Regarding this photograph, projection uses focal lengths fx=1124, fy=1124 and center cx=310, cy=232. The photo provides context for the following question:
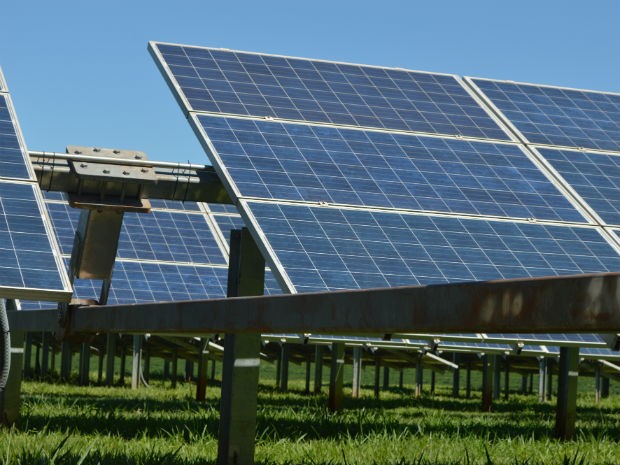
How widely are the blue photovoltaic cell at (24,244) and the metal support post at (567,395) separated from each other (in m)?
6.49

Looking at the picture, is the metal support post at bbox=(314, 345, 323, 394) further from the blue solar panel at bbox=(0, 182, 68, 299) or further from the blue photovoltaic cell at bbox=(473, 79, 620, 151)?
the blue solar panel at bbox=(0, 182, 68, 299)

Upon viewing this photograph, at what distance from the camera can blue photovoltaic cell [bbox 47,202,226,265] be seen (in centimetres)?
2272

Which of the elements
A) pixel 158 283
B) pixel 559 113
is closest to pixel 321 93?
pixel 559 113

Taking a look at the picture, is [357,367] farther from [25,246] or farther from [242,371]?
[242,371]

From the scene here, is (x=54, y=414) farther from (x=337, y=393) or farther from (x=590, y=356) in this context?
(x=590, y=356)

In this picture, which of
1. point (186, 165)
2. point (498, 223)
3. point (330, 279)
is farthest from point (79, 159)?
point (498, 223)

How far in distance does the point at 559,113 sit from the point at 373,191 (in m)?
5.97

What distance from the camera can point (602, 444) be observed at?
1166 centimetres

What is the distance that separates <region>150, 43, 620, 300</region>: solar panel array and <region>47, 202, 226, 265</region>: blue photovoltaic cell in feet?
22.9

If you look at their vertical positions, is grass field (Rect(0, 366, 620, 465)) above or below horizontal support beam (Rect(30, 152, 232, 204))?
below

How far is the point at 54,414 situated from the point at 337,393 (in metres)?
6.04

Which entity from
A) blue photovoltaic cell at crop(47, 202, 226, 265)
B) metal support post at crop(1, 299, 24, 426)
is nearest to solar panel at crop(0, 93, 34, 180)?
metal support post at crop(1, 299, 24, 426)

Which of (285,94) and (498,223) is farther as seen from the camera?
(285,94)

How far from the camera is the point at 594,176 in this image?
1537 centimetres
